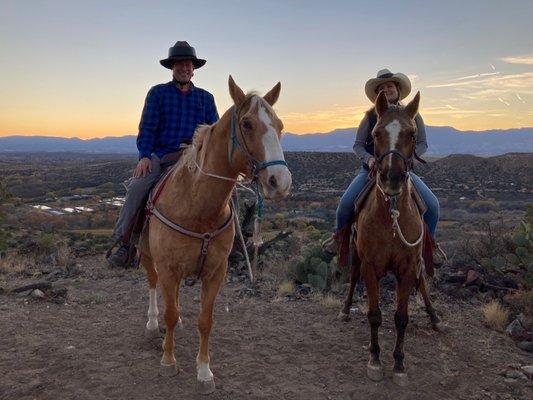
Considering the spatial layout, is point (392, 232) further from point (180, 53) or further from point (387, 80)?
point (180, 53)

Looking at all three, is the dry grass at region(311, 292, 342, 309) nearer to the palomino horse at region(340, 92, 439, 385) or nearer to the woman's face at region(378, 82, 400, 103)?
the palomino horse at region(340, 92, 439, 385)

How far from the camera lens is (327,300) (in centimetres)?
722

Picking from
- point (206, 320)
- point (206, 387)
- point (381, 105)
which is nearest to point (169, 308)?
point (206, 320)

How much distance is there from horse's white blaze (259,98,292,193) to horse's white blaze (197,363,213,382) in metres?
2.52

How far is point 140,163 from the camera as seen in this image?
493cm

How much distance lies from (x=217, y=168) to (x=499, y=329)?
4.91 meters

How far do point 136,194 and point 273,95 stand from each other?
6.90 feet

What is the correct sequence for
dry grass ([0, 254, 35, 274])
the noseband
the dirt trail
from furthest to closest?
dry grass ([0, 254, 35, 274]) < the dirt trail < the noseband

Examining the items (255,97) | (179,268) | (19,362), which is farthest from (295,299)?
(255,97)

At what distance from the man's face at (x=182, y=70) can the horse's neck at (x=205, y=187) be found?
1.38m

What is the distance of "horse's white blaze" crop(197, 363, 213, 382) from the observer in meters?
4.58

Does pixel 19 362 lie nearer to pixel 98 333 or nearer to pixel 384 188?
pixel 98 333

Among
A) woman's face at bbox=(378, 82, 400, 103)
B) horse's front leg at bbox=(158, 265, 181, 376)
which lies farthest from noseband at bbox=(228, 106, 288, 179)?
woman's face at bbox=(378, 82, 400, 103)

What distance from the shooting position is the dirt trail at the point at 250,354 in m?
4.55
